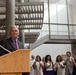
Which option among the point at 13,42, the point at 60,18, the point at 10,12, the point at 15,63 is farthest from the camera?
the point at 60,18

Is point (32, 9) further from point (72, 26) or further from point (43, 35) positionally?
point (72, 26)

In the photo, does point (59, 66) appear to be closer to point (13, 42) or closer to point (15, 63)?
point (13, 42)

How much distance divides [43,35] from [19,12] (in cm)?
554

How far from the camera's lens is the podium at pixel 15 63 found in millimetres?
2485

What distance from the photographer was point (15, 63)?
2551mm

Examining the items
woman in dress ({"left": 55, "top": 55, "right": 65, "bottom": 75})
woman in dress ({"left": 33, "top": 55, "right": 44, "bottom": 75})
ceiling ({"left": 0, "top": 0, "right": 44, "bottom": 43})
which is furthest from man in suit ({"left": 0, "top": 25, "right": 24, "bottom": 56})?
ceiling ({"left": 0, "top": 0, "right": 44, "bottom": 43})

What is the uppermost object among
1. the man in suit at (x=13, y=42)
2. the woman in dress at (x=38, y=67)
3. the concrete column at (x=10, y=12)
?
the concrete column at (x=10, y=12)

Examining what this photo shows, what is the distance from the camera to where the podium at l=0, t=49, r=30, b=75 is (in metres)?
2.49

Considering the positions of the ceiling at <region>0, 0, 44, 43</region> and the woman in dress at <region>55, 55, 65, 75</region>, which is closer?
the woman in dress at <region>55, 55, 65, 75</region>

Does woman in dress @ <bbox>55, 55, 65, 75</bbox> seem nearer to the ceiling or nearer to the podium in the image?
the ceiling

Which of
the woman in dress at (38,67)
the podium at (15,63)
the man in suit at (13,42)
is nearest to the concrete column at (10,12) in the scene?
the woman in dress at (38,67)

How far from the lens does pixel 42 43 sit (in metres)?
13.4

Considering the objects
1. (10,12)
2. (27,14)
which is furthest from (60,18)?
(10,12)

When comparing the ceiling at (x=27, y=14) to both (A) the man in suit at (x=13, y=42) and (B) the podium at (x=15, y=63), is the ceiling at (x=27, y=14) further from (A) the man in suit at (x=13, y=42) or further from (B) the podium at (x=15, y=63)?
(B) the podium at (x=15, y=63)
